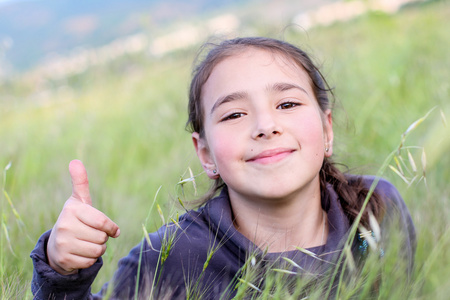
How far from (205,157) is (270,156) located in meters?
0.44

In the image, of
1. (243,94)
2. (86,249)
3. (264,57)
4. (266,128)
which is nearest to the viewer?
(86,249)

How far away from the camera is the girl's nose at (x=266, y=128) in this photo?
145cm

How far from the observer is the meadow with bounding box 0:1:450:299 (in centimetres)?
147

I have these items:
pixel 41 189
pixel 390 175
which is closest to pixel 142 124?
pixel 41 189

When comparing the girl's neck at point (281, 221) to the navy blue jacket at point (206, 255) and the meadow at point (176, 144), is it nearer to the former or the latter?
the navy blue jacket at point (206, 255)

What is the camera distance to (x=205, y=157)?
1.86 metres

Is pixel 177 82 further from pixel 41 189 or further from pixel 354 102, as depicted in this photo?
pixel 41 189

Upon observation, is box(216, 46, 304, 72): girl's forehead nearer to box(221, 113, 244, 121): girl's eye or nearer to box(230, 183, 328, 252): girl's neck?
box(221, 113, 244, 121): girl's eye

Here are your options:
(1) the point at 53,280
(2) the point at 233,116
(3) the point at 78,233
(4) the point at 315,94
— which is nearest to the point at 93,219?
(3) the point at 78,233

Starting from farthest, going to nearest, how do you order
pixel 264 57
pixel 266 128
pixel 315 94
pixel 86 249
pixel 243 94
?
pixel 315 94 < pixel 264 57 < pixel 243 94 < pixel 266 128 < pixel 86 249

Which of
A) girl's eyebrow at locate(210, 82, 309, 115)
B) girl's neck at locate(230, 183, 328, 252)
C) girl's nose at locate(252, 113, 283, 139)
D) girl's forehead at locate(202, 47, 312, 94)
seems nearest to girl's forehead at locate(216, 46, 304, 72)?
girl's forehead at locate(202, 47, 312, 94)

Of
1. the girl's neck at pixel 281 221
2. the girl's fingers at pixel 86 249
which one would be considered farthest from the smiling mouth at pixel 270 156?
the girl's fingers at pixel 86 249

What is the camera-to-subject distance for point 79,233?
1.26 m

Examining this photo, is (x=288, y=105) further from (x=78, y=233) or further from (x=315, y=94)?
(x=78, y=233)
